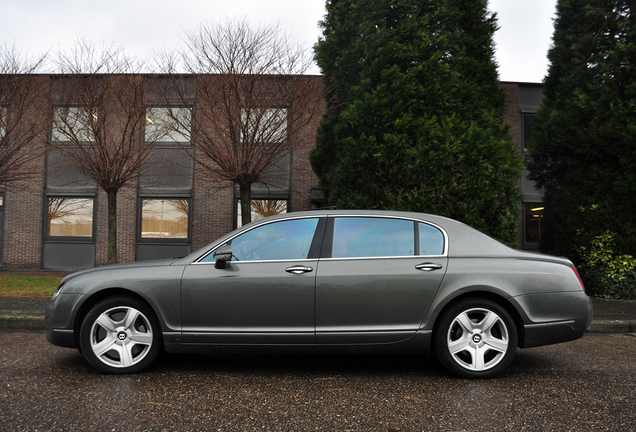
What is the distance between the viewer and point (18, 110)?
1059 centimetres

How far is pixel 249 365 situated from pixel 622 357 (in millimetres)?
3883

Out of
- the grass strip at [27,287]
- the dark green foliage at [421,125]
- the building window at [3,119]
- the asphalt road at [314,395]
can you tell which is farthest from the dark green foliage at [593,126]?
the building window at [3,119]

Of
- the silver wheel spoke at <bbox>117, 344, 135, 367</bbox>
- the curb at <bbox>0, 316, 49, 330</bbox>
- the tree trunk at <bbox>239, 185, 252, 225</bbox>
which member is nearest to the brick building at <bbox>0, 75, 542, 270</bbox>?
the tree trunk at <bbox>239, 185, 252, 225</bbox>

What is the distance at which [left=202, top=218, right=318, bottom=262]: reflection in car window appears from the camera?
4.09m

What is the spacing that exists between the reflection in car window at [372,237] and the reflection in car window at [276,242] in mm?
268

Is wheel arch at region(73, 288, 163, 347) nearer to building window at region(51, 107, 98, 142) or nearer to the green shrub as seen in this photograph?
building window at region(51, 107, 98, 142)

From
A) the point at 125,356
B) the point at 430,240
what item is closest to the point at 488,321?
the point at 430,240

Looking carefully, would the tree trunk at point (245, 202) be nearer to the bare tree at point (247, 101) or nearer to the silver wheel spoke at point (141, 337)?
the bare tree at point (247, 101)

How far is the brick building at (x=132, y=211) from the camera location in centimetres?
1529

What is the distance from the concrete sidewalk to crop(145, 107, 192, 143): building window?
4.71 meters

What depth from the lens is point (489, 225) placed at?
7.93 m

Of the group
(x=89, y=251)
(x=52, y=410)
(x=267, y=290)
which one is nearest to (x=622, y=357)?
(x=267, y=290)

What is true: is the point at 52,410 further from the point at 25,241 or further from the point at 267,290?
the point at 25,241

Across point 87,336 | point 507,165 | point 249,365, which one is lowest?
point 249,365
